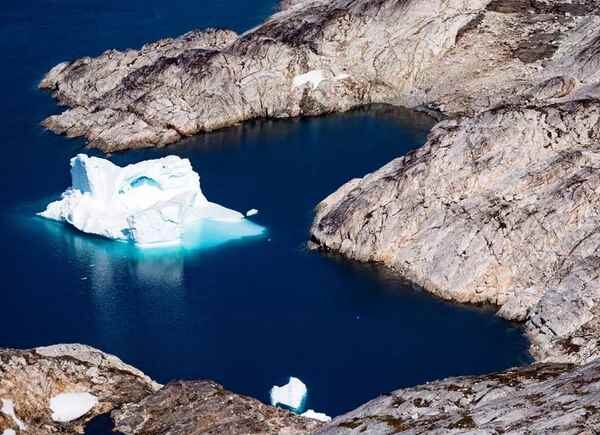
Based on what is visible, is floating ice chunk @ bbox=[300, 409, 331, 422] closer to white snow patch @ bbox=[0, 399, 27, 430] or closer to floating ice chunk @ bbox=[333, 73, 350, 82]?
white snow patch @ bbox=[0, 399, 27, 430]

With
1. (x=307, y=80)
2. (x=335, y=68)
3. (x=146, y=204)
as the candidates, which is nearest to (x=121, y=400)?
(x=146, y=204)

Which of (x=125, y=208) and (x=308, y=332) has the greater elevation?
(x=125, y=208)

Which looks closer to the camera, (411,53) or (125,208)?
(125,208)

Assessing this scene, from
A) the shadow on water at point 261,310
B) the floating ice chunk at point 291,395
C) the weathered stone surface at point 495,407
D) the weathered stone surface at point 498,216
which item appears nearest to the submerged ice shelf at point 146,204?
the shadow on water at point 261,310

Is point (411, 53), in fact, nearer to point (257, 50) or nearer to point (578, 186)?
point (257, 50)

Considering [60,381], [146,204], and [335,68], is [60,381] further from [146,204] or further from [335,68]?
[335,68]

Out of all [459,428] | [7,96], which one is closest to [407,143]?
[7,96]
